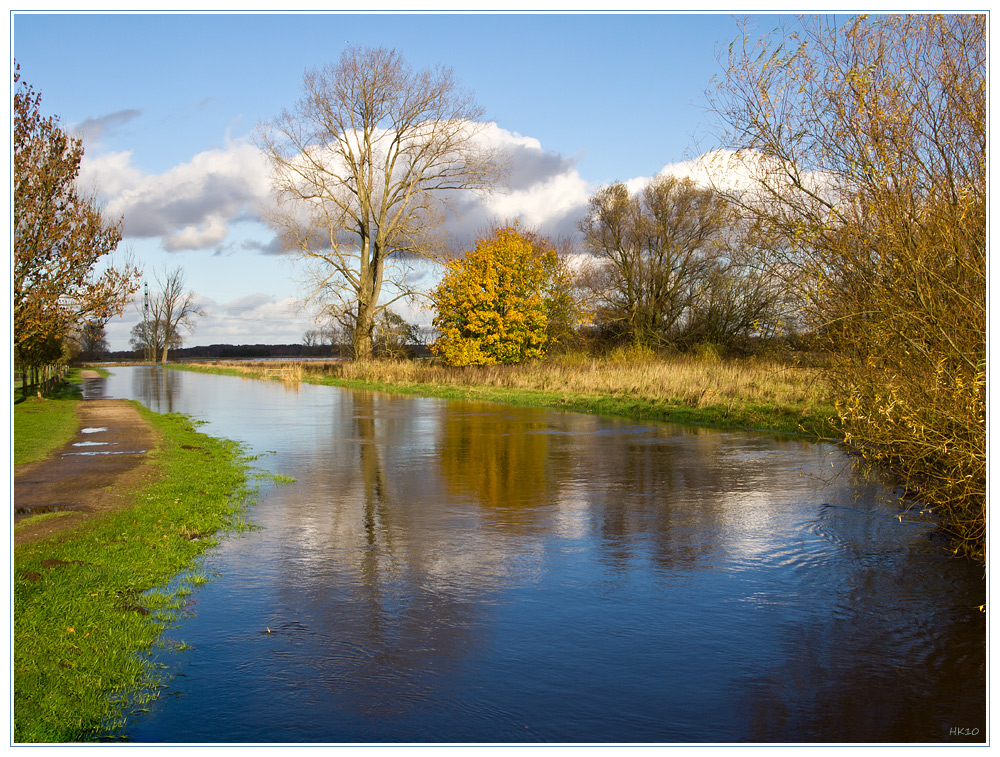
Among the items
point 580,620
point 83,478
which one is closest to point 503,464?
point 83,478

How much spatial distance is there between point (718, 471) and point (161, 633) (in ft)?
30.1

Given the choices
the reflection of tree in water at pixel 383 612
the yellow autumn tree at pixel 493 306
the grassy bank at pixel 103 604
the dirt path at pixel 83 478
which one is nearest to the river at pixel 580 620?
the reflection of tree in water at pixel 383 612

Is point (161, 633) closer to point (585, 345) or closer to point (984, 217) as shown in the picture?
point (984, 217)

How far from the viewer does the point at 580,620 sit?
6.08 m

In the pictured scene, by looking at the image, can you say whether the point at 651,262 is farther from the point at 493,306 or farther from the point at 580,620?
Result: the point at 580,620

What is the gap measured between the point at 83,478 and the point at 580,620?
8.88 metres

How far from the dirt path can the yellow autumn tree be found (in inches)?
937

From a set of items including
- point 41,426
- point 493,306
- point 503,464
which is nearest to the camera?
point 503,464

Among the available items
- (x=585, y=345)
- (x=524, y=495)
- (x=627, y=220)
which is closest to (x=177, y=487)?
(x=524, y=495)

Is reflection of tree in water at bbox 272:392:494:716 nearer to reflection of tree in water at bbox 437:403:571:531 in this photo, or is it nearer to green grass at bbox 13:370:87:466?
reflection of tree in water at bbox 437:403:571:531

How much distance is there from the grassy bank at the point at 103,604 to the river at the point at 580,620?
24cm

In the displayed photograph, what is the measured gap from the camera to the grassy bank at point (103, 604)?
4616 mm

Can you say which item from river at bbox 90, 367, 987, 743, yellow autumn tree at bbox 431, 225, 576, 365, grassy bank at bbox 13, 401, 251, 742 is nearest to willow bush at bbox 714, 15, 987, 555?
river at bbox 90, 367, 987, 743

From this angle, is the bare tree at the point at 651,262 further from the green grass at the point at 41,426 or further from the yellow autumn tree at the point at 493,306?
the green grass at the point at 41,426
